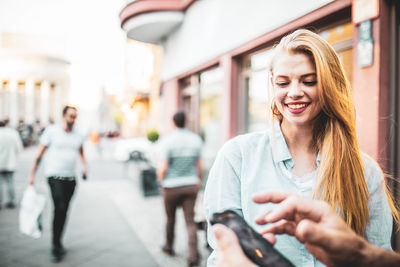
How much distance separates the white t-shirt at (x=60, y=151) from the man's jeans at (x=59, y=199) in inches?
4.4

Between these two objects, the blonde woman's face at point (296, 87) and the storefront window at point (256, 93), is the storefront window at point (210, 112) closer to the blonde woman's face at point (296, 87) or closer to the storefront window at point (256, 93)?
the storefront window at point (256, 93)

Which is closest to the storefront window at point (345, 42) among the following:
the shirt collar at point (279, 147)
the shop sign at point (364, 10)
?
the shop sign at point (364, 10)

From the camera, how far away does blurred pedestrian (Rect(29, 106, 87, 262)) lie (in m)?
3.97

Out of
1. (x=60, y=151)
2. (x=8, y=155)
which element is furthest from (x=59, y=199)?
(x=8, y=155)

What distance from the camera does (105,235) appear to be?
16.3ft

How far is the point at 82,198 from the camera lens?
25.0 feet

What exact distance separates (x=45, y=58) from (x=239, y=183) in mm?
48999

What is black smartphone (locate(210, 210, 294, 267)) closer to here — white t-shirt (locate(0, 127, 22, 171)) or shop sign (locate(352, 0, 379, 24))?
shop sign (locate(352, 0, 379, 24))

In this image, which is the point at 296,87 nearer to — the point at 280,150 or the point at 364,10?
the point at 280,150

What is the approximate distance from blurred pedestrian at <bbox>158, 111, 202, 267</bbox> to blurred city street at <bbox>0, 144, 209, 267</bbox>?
61 centimetres

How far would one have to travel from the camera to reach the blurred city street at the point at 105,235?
4.02 metres

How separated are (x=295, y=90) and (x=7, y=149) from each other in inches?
272

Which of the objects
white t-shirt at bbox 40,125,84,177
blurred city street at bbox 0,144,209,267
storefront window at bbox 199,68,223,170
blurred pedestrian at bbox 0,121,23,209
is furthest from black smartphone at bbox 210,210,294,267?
blurred pedestrian at bbox 0,121,23,209

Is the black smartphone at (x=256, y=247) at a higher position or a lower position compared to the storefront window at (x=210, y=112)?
lower
